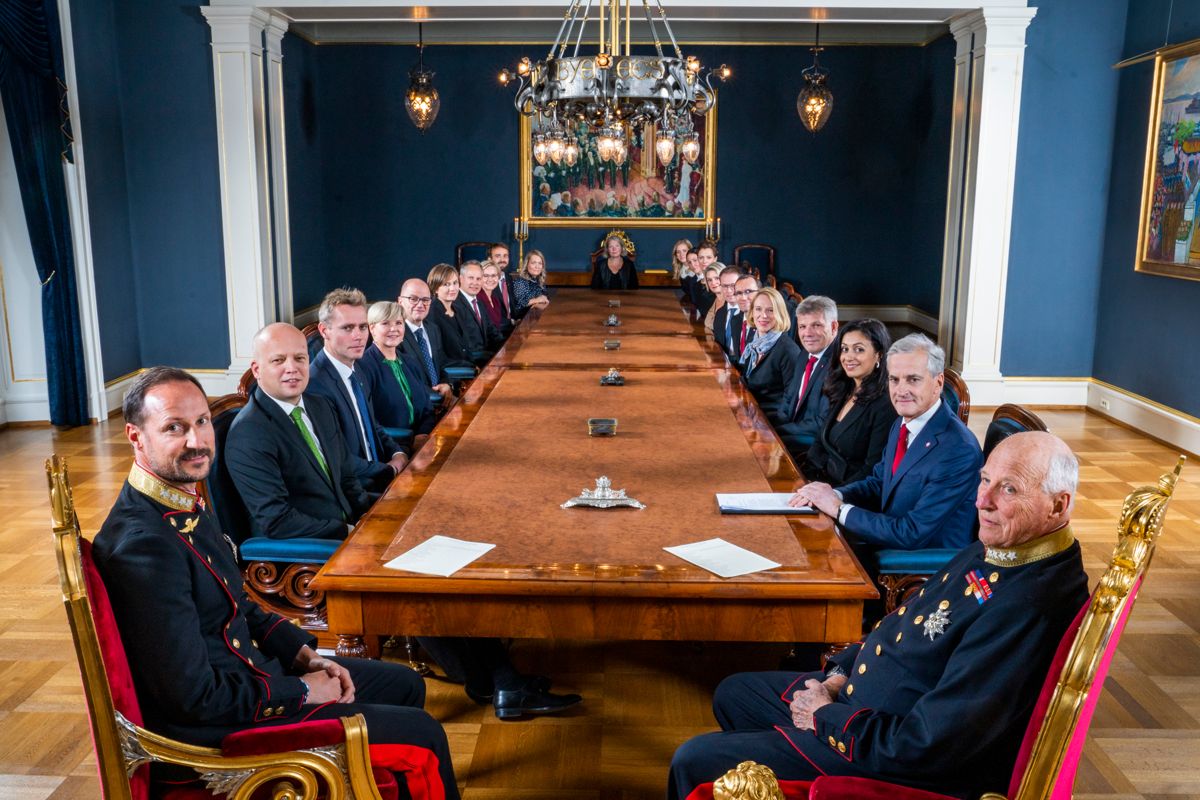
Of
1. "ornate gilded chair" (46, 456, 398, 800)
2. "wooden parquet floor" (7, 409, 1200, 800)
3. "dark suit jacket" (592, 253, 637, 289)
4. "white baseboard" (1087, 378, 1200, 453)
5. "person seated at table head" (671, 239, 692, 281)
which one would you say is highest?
"person seated at table head" (671, 239, 692, 281)

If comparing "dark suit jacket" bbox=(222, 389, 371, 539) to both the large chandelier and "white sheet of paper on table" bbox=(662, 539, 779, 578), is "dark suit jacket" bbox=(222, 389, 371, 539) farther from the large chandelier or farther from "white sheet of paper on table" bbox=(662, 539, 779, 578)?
the large chandelier

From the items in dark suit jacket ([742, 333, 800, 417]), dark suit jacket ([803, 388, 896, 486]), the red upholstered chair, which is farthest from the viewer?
dark suit jacket ([742, 333, 800, 417])

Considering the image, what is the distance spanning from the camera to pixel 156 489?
1993mm

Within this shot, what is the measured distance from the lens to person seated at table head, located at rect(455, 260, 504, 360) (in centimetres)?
730

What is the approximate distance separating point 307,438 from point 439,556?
0.99 metres

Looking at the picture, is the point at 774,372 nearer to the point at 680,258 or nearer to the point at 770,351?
the point at 770,351

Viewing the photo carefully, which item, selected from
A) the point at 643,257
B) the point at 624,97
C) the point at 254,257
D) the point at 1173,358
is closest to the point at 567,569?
the point at 624,97

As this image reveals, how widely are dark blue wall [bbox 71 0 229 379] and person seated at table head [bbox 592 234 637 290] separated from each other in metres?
4.42

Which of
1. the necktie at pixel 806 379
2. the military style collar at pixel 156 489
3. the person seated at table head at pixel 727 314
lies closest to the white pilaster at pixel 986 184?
the person seated at table head at pixel 727 314

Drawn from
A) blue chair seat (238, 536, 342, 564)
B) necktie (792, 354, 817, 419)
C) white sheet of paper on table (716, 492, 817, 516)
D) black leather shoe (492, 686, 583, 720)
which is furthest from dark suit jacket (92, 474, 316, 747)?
necktie (792, 354, 817, 419)

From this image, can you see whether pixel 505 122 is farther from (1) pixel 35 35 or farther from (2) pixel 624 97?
(2) pixel 624 97

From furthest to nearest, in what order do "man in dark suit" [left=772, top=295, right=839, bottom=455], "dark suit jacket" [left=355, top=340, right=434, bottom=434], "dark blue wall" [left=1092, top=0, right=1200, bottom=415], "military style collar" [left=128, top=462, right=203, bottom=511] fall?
"dark blue wall" [left=1092, top=0, right=1200, bottom=415]
"dark suit jacket" [left=355, top=340, right=434, bottom=434]
"man in dark suit" [left=772, top=295, right=839, bottom=455]
"military style collar" [left=128, top=462, right=203, bottom=511]

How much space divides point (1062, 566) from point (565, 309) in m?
6.93

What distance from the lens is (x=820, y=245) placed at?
39.4 ft
